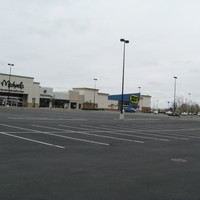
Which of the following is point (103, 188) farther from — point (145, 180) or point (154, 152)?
point (154, 152)

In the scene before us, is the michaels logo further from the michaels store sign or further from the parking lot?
the parking lot

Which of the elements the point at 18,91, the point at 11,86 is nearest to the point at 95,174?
the point at 11,86

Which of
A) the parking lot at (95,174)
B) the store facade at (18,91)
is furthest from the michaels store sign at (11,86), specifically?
the parking lot at (95,174)

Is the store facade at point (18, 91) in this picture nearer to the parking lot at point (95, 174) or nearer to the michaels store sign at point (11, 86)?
the michaels store sign at point (11, 86)

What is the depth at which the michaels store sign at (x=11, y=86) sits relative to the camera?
7685 centimetres

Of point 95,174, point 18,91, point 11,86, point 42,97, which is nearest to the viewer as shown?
point 95,174

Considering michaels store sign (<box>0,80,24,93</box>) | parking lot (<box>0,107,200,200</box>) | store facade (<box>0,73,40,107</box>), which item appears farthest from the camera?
store facade (<box>0,73,40,107</box>)

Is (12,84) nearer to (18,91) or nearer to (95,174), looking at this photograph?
(18,91)

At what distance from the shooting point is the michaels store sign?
7685 centimetres

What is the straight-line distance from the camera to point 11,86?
78.3 meters

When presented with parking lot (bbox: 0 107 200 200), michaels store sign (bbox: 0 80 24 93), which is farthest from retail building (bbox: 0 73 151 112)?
parking lot (bbox: 0 107 200 200)

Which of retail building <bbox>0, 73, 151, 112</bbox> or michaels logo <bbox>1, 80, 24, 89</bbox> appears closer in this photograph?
michaels logo <bbox>1, 80, 24, 89</bbox>

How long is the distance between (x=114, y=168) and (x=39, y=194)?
108 inches

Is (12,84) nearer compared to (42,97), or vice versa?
(12,84)
